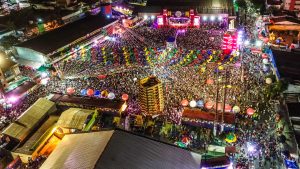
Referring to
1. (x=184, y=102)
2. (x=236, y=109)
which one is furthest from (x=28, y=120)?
(x=236, y=109)

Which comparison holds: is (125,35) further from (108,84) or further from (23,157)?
(23,157)

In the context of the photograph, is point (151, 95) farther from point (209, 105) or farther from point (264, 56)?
point (264, 56)

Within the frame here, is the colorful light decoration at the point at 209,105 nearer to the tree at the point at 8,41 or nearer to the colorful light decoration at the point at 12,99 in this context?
the colorful light decoration at the point at 12,99

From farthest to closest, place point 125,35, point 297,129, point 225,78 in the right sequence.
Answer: point 125,35, point 225,78, point 297,129

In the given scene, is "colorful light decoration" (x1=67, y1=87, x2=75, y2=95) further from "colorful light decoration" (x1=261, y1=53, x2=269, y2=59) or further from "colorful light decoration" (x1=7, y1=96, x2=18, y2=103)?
"colorful light decoration" (x1=261, y1=53, x2=269, y2=59)

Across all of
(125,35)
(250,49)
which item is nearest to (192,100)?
(250,49)

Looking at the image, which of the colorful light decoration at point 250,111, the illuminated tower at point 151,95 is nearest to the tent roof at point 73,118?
the illuminated tower at point 151,95
